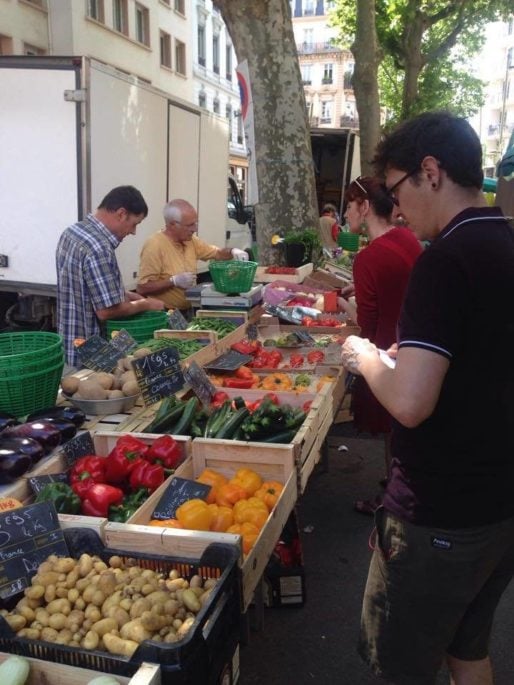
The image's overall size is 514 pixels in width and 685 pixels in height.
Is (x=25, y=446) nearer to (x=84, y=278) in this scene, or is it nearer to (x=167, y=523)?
(x=167, y=523)

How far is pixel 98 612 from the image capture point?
1.61m

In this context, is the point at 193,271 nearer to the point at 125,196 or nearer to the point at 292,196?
the point at 125,196

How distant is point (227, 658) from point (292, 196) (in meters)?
7.67

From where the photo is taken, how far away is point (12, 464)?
2.26 m

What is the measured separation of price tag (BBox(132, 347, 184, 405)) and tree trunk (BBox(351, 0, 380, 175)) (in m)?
12.8

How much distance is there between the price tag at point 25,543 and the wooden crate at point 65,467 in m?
0.12

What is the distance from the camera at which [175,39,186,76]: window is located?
3108cm

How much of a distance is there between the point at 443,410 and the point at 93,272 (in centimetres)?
311

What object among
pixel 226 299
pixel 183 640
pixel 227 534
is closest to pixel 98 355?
pixel 227 534

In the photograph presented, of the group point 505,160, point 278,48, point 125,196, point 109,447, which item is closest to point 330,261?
point 278,48

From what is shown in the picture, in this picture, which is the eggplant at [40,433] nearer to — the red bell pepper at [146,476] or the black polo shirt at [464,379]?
the red bell pepper at [146,476]

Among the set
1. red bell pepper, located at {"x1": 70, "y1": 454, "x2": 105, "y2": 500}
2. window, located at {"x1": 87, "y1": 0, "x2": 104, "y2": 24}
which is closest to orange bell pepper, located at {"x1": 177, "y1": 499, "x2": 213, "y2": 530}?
red bell pepper, located at {"x1": 70, "y1": 454, "x2": 105, "y2": 500}

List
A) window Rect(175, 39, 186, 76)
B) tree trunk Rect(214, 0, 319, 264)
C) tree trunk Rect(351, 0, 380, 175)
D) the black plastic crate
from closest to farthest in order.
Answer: the black plastic crate → tree trunk Rect(214, 0, 319, 264) → tree trunk Rect(351, 0, 380, 175) → window Rect(175, 39, 186, 76)

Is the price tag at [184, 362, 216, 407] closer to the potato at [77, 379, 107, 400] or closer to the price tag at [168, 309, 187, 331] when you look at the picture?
the potato at [77, 379, 107, 400]
